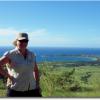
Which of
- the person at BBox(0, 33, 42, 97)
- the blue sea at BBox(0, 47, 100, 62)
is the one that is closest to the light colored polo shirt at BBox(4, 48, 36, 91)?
the person at BBox(0, 33, 42, 97)

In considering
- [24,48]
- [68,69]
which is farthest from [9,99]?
[68,69]

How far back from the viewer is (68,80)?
6.64 m

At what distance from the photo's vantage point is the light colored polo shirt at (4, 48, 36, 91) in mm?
4070

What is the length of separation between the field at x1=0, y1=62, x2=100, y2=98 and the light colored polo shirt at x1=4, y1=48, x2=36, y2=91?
1.07 m

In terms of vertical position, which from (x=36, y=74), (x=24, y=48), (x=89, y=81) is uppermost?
(x=24, y=48)

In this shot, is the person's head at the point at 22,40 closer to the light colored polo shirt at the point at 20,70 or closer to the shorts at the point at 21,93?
the light colored polo shirt at the point at 20,70

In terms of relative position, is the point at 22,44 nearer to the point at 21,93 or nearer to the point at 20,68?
the point at 20,68

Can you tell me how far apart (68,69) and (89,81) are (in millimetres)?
475

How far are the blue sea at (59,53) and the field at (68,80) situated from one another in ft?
0.36

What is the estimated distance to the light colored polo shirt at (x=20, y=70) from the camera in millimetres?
4070

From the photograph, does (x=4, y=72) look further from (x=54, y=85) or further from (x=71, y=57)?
(x=71, y=57)

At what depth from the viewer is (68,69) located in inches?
263

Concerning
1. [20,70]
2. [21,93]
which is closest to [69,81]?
[21,93]

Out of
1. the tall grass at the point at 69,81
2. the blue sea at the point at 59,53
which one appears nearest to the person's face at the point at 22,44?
the blue sea at the point at 59,53
